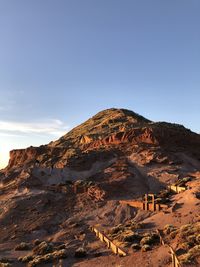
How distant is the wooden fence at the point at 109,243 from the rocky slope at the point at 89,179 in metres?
1.09

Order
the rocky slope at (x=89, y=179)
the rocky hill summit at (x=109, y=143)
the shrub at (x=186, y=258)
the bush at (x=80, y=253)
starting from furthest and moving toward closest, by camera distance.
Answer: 1. the rocky hill summit at (x=109, y=143)
2. the rocky slope at (x=89, y=179)
3. the bush at (x=80, y=253)
4. the shrub at (x=186, y=258)

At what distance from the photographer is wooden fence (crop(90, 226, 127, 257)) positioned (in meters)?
31.0

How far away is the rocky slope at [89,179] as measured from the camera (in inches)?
1820

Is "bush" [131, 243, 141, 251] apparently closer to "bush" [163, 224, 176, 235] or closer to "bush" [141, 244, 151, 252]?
"bush" [141, 244, 151, 252]

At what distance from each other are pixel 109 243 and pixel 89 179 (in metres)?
26.5

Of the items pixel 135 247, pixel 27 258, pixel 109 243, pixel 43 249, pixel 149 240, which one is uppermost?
pixel 149 240

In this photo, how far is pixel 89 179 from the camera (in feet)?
200

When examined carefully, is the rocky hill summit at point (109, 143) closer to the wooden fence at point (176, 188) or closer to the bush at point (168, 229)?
the wooden fence at point (176, 188)

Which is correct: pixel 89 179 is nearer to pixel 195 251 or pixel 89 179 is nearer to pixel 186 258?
pixel 195 251

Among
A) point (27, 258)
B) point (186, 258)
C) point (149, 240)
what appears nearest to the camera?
point (186, 258)

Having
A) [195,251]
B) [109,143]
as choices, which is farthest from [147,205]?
[109,143]

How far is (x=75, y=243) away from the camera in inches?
1512

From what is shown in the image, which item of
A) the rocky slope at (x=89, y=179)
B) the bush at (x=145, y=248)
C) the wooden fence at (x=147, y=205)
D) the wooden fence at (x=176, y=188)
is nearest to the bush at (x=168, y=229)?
the rocky slope at (x=89, y=179)

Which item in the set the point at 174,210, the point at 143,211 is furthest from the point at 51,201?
the point at 174,210
